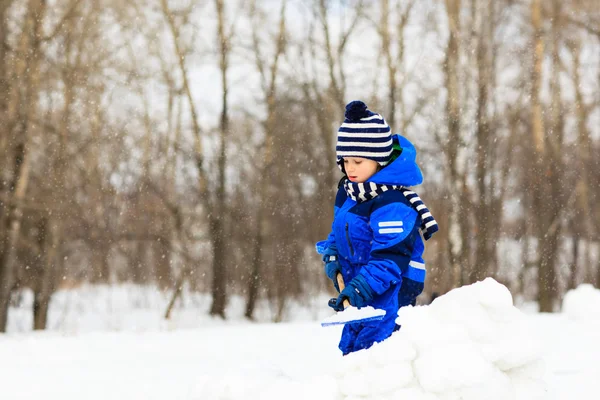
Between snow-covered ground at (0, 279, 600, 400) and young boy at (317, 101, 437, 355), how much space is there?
18cm

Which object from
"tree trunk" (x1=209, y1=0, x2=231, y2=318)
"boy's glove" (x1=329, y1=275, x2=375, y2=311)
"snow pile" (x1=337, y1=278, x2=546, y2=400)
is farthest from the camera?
"tree trunk" (x1=209, y1=0, x2=231, y2=318)

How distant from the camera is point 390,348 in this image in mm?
2703

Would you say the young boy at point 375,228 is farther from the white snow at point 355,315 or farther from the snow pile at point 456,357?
the snow pile at point 456,357

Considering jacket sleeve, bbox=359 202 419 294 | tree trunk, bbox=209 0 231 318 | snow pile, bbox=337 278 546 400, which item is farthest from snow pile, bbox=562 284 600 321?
tree trunk, bbox=209 0 231 318

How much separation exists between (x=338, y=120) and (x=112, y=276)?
8.62m

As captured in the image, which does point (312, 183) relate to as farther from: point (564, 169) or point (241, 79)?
point (564, 169)

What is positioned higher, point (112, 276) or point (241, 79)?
point (241, 79)

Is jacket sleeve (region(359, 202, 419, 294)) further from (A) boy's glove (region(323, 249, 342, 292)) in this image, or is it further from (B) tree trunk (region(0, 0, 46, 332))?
(B) tree trunk (region(0, 0, 46, 332))

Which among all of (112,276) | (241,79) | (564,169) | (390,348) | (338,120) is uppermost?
(241,79)

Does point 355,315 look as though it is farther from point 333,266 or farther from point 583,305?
point 583,305

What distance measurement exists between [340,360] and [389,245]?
0.54 meters

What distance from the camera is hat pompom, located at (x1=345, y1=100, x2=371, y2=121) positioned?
10.3ft

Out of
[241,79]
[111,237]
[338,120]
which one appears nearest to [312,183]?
[338,120]

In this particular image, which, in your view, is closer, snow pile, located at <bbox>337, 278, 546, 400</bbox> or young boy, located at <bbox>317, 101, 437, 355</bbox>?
snow pile, located at <bbox>337, 278, 546, 400</bbox>
